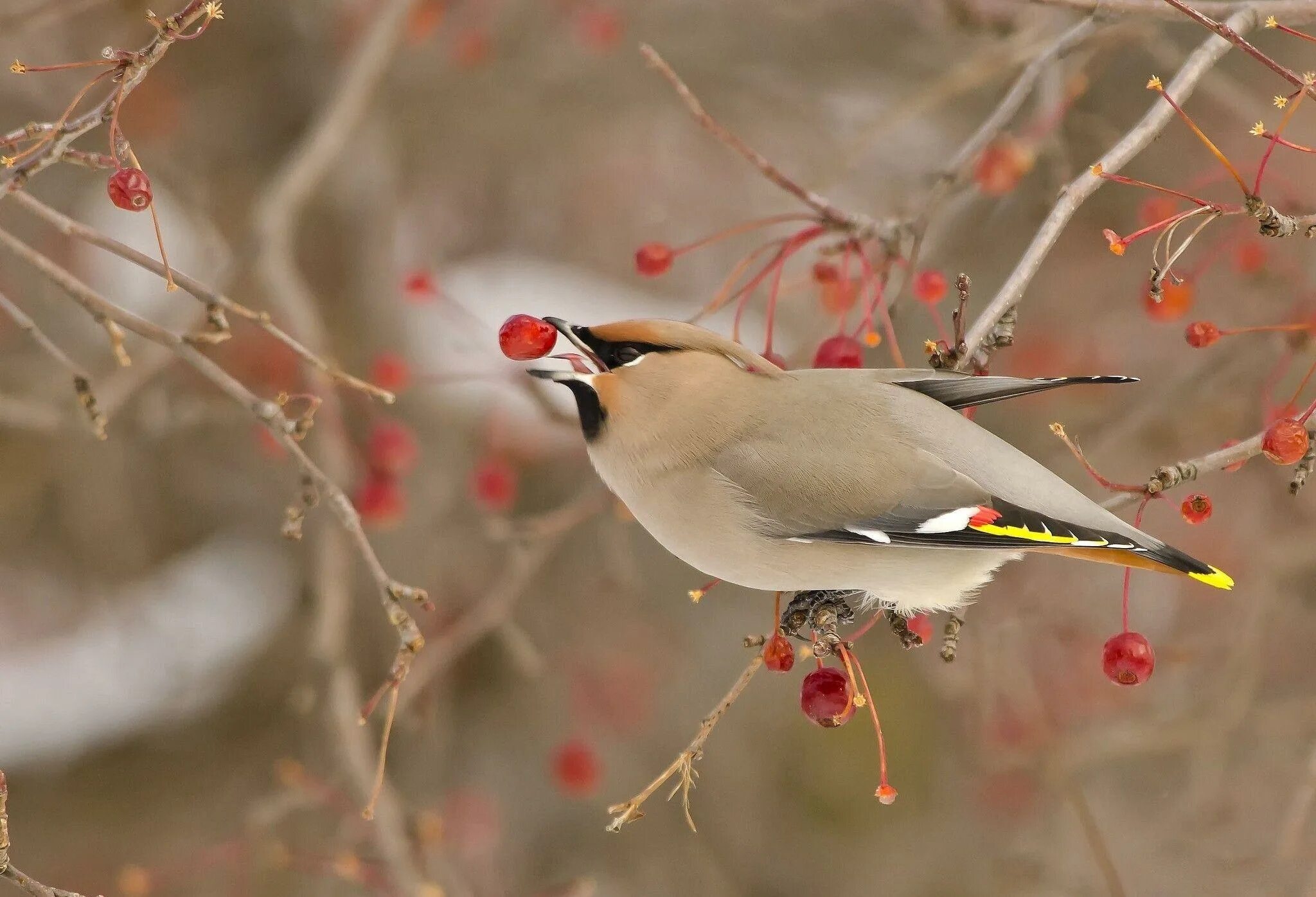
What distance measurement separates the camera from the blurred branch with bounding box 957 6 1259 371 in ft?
7.14

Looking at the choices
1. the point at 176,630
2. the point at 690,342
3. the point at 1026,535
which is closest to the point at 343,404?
the point at 176,630

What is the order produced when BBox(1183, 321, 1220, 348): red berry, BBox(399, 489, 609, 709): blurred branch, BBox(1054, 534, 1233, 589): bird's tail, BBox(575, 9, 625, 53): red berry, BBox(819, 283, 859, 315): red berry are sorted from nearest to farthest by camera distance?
BBox(1054, 534, 1233, 589): bird's tail → BBox(1183, 321, 1220, 348): red berry → BBox(819, 283, 859, 315): red berry → BBox(399, 489, 609, 709): blurred branch → BBox(575, 9, 625, 53): red berry

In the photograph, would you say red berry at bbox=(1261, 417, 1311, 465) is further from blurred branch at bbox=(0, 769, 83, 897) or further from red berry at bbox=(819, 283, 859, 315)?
blurred branch at bbox=(0, 769, 83, 897)

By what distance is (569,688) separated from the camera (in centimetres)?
520

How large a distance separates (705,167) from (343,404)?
307cm

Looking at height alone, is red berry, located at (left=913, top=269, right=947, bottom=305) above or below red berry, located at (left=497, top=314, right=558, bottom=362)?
below

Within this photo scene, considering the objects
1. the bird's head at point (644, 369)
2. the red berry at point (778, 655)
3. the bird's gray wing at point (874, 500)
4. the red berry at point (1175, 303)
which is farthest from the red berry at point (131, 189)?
the red berry at point (1175, 303)

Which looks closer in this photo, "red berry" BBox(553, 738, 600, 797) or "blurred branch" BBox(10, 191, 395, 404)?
"blurred branch" BBox(10, 191, 395, 404)

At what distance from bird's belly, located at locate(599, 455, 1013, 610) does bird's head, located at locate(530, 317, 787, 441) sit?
14 centimetres

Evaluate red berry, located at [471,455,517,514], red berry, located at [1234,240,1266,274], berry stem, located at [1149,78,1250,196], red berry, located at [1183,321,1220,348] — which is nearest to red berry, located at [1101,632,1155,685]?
red berry, located at [1183,321,1220,348]

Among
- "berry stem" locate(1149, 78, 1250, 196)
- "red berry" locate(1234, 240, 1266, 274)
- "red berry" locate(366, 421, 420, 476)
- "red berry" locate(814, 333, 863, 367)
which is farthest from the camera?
"red berry" locate(366, 421, 420, 476)

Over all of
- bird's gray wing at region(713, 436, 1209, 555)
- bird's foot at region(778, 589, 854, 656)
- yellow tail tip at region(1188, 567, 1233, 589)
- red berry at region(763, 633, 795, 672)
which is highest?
bird's gray wing at region(713, 436, 1209, 555)

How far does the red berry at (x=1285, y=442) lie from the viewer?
210 centimetres

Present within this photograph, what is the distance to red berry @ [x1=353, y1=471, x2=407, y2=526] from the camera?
3.72 m
